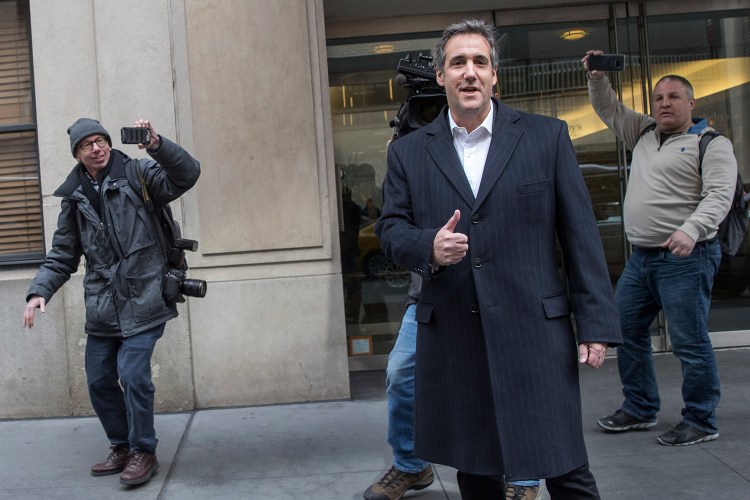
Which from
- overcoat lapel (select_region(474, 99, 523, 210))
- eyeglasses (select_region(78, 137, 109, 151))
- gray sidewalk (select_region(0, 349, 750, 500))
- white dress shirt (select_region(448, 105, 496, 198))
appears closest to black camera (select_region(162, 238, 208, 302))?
eyeglasses (select_region(78, 137, 109, 151))

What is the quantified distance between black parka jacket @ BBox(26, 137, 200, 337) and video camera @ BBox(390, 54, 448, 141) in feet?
3.75

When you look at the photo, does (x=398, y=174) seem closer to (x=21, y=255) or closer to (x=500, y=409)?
(x=500, y=409)

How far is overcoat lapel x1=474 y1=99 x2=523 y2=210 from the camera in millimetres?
2857

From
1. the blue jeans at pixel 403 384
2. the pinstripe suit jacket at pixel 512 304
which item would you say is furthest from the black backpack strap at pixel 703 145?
the pinstripe suit jacket at pixel 512 304

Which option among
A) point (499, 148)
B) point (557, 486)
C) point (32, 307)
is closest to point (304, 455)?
point (32, 307)

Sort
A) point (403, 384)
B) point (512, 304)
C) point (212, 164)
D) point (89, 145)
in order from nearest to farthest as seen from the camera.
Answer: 1. point (512, 304)
2. point (403, 384)
3. point (89, 145)
4. point (212, 164)

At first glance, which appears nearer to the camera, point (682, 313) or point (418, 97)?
point (418, 97)

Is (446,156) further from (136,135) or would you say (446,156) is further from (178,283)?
(178,283)

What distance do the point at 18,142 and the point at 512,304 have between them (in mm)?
4607

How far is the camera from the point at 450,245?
263 centimetres

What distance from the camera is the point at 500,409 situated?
111 inches

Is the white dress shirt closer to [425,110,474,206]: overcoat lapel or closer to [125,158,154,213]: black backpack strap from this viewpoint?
[425,110,474,206]: overcoat lapel

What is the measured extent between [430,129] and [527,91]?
4.23 meters

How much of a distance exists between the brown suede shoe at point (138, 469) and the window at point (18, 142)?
225 centimetres
